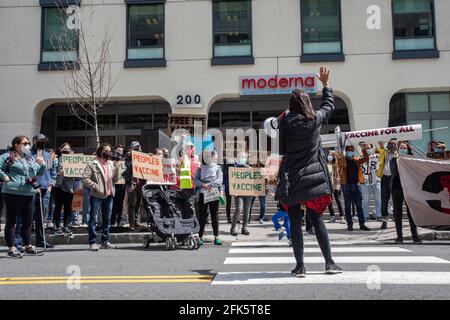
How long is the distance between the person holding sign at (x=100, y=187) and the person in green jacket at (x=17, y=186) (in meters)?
1.02

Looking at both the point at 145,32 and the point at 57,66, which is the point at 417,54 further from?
the point at 57,66

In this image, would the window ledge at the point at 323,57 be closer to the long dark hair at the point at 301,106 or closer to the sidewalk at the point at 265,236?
the sidewalk at the point at 265,236

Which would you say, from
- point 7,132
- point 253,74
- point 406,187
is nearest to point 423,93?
point 253,74

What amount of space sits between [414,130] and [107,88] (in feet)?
37.4

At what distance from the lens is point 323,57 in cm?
1828

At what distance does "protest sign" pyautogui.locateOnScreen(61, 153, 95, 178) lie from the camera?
34.2 feet

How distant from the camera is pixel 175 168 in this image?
11.6 m

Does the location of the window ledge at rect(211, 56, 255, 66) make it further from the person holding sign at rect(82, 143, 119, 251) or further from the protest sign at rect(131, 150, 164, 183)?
the person holding sign at rect(82, 143, 119, 251)

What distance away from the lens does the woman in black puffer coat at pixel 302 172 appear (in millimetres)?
5273

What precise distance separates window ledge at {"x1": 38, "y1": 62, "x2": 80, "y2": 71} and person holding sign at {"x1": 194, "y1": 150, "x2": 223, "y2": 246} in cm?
1141

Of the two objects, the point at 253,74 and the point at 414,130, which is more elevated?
the point at 253,74

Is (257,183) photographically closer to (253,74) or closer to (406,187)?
(406,187)

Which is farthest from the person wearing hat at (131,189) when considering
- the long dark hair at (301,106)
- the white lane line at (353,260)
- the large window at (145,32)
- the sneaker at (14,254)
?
the large window at (145,32)

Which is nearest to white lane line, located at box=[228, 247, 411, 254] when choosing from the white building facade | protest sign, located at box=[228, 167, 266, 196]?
protest sign, located at box=[228, 167, 266, 196]
